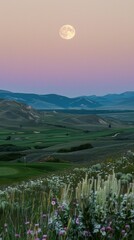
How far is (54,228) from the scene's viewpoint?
21.5 ft

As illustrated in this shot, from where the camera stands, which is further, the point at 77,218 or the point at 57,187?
the point at 57,187

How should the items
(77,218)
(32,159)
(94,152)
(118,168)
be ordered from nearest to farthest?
1. (77,218)
2. (118,168)
3. (94,152)
4. (32,159)

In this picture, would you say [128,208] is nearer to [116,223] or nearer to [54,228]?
[116,223]

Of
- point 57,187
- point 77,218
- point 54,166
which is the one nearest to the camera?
point 77,218

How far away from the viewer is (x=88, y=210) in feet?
22.1

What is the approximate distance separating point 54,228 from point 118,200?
113 cm

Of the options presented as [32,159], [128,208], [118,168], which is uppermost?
[128,208]

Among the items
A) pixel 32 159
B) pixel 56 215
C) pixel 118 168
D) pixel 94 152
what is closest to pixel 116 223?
pixel 56 215

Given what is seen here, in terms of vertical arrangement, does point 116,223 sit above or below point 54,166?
above

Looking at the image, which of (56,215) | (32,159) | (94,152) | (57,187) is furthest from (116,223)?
(32,159)

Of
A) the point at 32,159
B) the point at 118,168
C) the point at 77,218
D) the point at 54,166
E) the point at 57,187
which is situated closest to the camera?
the point at 77,218

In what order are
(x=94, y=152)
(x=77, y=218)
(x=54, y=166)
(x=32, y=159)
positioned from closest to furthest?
(x=77, y=218) → (x=54, y=166) → (x=94, y=152) → (x=32, y=159)

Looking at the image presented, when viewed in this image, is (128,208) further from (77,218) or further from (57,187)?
(57,187)

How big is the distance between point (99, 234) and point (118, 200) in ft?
2.11
